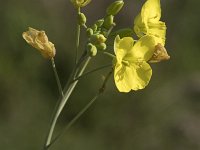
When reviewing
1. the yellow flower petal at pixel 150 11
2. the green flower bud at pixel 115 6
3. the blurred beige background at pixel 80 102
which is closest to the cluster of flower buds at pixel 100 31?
the green flower bud at pixel 115 6

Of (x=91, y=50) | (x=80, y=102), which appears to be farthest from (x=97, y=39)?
(x=80, y=102)

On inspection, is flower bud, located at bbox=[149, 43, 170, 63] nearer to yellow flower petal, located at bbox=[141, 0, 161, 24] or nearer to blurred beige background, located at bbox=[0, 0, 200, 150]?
yellow flower petal, located at bbox=[141, 0, 161, 24]

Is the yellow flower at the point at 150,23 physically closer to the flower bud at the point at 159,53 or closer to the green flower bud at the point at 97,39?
the flower bud at the point at 159,53

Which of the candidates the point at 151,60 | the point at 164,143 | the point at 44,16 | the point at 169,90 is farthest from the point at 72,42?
the point at 151,60

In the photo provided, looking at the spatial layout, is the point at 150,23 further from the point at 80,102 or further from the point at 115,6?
the point at 80,102

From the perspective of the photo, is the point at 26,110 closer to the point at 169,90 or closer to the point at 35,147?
the point at 35,147

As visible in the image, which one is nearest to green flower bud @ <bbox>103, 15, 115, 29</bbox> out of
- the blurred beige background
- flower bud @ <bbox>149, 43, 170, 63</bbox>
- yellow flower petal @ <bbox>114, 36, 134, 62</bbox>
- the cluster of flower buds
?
the cluster of flower buds
